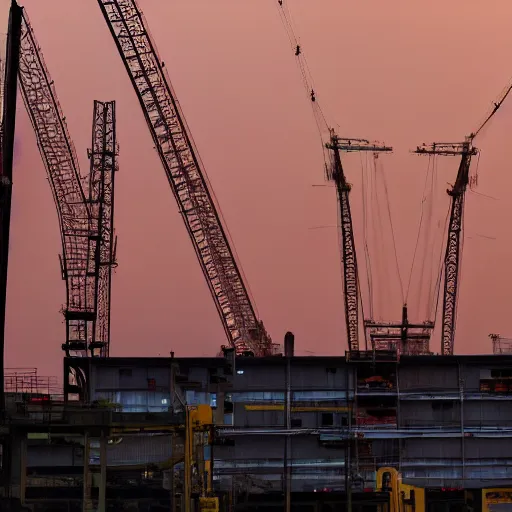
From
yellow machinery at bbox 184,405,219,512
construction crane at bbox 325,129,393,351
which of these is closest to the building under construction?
yellow machinery at bbox 184,405,219,512

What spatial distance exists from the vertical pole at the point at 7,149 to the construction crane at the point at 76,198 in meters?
25.2

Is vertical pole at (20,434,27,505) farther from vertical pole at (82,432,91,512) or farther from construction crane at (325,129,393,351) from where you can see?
construction crane at (325,129,393,351)

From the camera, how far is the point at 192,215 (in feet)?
279

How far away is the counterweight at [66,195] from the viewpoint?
78.8 metres

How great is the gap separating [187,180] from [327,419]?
2442 centimetres

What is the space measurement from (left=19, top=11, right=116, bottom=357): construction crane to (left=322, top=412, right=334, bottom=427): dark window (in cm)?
2066

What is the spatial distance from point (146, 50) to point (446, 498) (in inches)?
1435

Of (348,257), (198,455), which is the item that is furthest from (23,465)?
(348,257)

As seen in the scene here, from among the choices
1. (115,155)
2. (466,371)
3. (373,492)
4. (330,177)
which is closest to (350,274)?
(330,177)

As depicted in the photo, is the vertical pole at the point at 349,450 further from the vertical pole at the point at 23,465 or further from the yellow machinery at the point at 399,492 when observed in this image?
the vertical pole at the point at 23,465

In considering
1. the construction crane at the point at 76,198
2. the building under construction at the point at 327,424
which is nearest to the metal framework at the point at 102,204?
the construction crane at the point at 76,198

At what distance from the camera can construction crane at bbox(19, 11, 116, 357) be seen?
79000 millimetres

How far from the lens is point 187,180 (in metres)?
83.8

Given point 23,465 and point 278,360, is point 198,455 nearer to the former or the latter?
point 23,465
